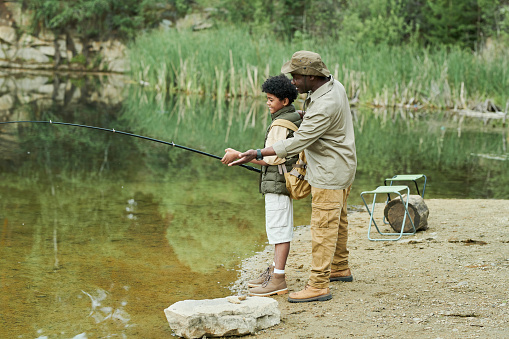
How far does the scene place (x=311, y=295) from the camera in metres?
4.00

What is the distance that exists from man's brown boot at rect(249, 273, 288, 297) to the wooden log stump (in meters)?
1.80

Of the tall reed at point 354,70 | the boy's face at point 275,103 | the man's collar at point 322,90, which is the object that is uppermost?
the tall reed at point 354,70

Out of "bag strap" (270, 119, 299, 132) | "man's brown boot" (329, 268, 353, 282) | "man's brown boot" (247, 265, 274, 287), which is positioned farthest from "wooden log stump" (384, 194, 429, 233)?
"bag strap" (270, 119, 299, 132)

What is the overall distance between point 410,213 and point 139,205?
2793mm

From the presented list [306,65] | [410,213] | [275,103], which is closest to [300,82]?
[306,65]

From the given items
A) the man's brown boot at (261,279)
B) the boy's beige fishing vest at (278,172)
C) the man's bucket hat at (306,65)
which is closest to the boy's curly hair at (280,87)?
the boy's beige fishing vest at (278,172)

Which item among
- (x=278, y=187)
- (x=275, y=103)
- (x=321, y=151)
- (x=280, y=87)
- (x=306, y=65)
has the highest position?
(x=306, y=65)

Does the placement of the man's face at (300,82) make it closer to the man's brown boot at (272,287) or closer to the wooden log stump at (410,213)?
the man's brown boot at (272,287)

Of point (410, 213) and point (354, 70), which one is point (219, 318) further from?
point (354, 70)

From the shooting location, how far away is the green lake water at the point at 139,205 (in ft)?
13.4

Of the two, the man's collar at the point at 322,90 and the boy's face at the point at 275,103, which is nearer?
the man's collar at the point at 322,90

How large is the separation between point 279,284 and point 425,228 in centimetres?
203

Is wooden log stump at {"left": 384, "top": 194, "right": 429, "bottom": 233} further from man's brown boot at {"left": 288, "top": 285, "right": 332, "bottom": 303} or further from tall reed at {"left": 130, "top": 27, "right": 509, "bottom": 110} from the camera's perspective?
tall reed at {"left": 130, "top": 27, "right": 509, "bottom": 110}

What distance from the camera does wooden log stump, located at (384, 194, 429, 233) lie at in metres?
5.58
